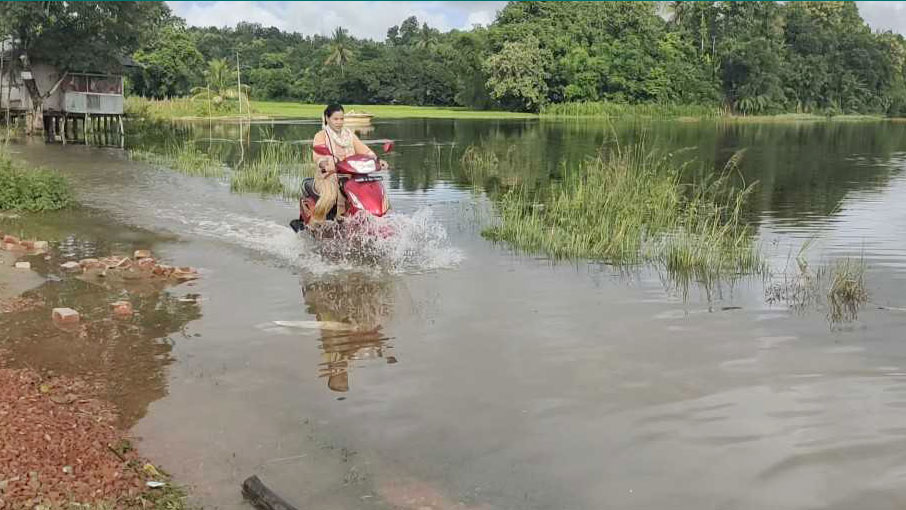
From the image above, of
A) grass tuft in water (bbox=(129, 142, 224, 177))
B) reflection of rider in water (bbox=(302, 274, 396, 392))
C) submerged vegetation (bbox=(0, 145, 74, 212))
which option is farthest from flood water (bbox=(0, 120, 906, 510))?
grass tuft in water (bbox=(129, 142, 224, 177))

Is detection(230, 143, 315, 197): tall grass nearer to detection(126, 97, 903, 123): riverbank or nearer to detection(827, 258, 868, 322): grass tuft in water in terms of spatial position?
detection(827, 258, 868, 322): grass tuft in water

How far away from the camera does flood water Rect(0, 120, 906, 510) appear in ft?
14.2

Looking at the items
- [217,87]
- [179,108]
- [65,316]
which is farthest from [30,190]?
[217,87]

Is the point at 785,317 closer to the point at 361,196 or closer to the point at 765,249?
the point at 765,249

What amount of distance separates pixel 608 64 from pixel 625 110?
5644 mm

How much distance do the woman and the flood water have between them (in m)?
0.74

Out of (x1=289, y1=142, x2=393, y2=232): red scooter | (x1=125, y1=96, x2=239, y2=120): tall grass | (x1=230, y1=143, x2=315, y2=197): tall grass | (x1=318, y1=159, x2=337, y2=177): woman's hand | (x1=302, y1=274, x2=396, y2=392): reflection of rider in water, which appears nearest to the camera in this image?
(x1=302, y1=274, x2=396, y2=392): reflection of rider in water

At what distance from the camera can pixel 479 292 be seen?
8.59m

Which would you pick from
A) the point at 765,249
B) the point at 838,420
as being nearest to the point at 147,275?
the point at 838,420

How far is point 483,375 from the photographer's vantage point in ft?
19.8

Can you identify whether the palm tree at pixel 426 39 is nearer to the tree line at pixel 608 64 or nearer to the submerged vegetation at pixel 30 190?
the tree line at pixel 608 64

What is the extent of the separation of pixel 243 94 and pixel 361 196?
190 feet

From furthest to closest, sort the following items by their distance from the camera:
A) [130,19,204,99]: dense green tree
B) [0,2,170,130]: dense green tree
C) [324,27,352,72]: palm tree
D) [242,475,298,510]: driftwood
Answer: [324,27,352,72]: palm tree
[130,19,204,99]: dense green tree
[0,2,170,130]: dense green tree
[242,475,298,510]: driftwood

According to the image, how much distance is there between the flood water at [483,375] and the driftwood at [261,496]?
145 mm
